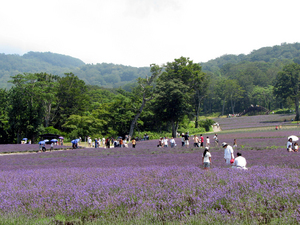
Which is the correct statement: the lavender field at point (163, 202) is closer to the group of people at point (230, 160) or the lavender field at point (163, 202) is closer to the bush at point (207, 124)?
the group of people at point (230, 160)

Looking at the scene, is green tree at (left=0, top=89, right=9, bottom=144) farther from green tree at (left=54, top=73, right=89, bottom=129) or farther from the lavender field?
the lavender field

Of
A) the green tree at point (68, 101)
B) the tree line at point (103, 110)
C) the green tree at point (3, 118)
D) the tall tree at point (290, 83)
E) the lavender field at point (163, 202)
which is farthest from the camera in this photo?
the tall tree at point (290, 83)

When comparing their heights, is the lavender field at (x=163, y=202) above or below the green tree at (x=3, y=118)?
below

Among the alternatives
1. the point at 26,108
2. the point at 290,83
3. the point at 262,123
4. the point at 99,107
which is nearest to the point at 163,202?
the point at 26,108

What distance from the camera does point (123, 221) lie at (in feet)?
16.4

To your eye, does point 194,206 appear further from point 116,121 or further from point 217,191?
point 116,121

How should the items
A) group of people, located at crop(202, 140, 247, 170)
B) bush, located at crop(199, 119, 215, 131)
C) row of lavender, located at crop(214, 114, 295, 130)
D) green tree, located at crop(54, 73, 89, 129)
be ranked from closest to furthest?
group of people, located at crop(202, 140, 247, 170) < green tree, located at crop(54, 73, 89, 129) < row of lavender, located at crop(214, 114, 295, 130) < bush, located at crop(199, 119, 215, 131)

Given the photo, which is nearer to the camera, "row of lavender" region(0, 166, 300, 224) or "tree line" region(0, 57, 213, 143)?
"row of lavender" region(0, 166, 300, 224)

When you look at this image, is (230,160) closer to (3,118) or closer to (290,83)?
(3,118)

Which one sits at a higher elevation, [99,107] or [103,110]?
[99,107]

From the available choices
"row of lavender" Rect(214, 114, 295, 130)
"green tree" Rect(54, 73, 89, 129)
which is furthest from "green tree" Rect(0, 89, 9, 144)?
"row of lavender" Rect(214, 114, 295, 130)

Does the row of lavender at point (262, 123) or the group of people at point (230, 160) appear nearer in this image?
the group of people at point (230, 160)

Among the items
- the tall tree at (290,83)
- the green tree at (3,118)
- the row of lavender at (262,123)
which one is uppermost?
the tall tree at (290,83)

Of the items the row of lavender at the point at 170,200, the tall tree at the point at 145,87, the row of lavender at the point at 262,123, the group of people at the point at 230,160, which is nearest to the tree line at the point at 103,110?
the tall tree at the point at 145,87
